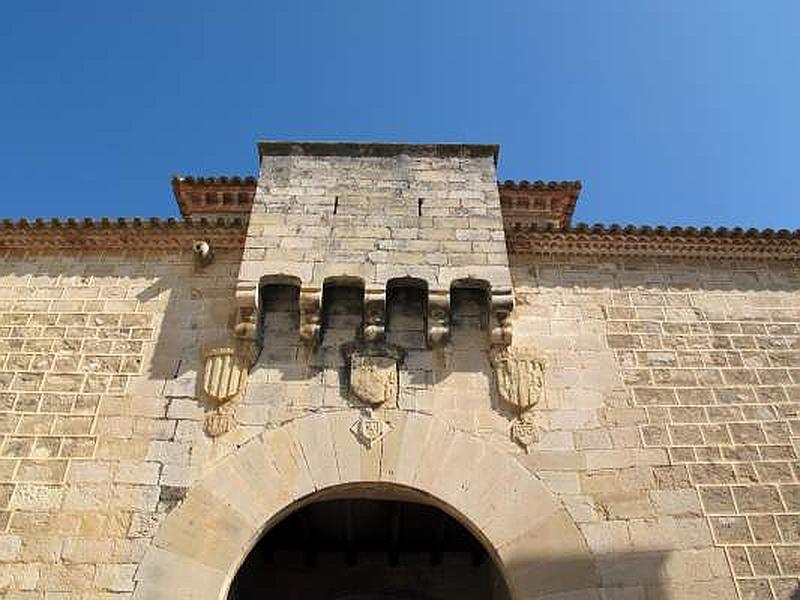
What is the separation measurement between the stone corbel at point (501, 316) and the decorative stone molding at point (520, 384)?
0.29ft

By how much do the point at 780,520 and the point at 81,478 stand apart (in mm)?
4961

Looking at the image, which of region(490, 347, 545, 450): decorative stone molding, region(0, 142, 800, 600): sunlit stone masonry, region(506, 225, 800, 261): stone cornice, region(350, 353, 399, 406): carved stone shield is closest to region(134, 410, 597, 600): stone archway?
region(0, 142, 800, 600): sunlit stone masonry

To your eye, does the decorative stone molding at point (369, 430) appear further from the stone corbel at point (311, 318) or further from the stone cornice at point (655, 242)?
the stone cornice at point (655, 242)

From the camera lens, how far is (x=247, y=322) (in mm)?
5652

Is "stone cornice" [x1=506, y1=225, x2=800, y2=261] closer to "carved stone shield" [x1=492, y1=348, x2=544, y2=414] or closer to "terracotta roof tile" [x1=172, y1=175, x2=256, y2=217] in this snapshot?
"carved stone shield" [x1=492, y1=348, x2=544, y2=414]

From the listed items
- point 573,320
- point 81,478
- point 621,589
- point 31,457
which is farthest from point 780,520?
point 31,457

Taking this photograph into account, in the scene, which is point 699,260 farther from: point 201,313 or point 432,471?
point 201,313

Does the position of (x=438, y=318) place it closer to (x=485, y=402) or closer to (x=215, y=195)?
(x=485, y=402)

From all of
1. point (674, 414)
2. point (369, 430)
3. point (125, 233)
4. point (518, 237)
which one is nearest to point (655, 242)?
point (518, 237)

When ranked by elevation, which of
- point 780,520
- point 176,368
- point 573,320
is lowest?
point 780,520

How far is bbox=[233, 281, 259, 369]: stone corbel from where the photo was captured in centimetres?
562

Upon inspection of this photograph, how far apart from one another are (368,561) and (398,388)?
3.26 m

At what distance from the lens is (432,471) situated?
504 centimetres

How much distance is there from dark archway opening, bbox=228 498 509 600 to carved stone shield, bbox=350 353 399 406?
2.30 metres
